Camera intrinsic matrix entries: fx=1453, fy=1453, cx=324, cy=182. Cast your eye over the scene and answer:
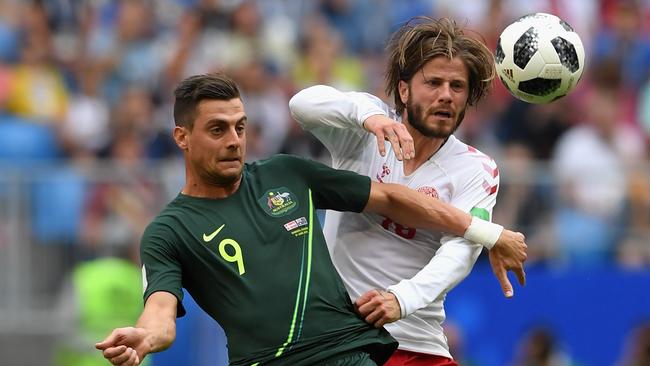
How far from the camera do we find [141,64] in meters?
16.3

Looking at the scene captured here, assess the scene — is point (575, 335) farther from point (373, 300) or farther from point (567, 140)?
point (373, 300)

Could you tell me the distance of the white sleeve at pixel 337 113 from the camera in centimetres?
768

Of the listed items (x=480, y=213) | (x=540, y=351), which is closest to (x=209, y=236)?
(x=480, y=213)

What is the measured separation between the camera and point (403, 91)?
800 centimetres

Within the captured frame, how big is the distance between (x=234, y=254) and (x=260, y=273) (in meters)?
0.16

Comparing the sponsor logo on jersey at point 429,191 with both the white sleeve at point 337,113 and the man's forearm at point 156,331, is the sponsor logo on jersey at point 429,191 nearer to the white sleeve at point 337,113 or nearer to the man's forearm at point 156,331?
the white sleeve at point 337,113

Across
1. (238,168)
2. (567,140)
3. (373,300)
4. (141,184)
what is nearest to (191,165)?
(238,168)

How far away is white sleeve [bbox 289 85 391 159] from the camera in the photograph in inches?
302

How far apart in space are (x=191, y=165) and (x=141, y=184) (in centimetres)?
668

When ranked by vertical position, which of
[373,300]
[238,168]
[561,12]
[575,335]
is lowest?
[575,335]

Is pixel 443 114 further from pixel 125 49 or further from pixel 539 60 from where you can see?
pixel 125 49

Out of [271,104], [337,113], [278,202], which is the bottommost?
[278,202]

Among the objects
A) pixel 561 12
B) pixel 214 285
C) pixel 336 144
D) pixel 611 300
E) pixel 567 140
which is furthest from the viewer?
pixel 561 12

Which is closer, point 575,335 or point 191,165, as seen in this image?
point 191,165
